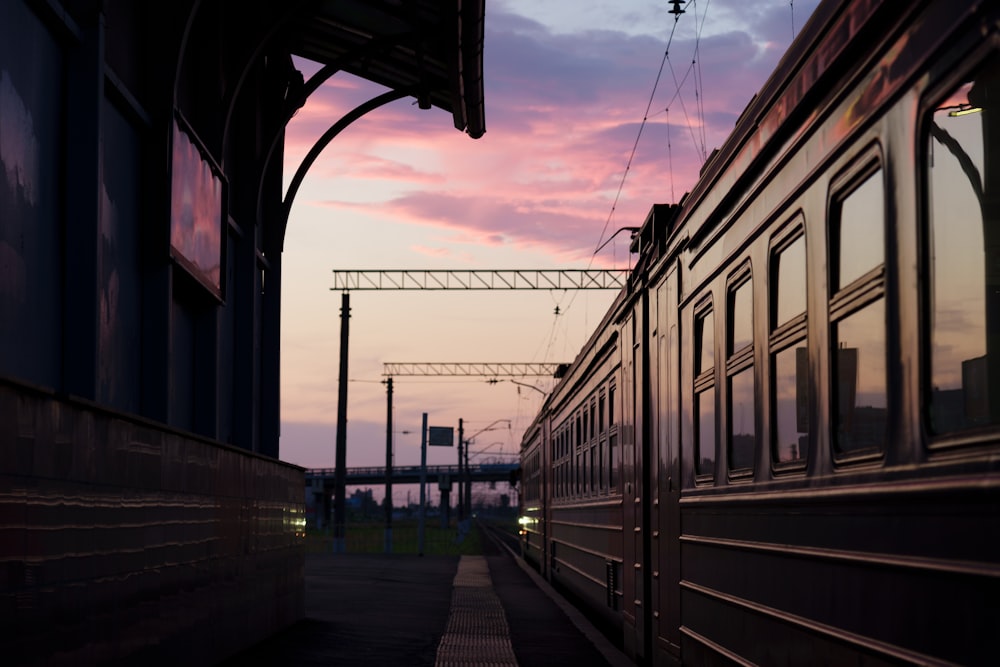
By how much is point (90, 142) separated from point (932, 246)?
5.66 meters

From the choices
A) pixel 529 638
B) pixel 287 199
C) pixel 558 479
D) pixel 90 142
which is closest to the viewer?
pixel 90 142

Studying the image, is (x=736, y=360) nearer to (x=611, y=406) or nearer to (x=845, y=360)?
(x=845, y=360)

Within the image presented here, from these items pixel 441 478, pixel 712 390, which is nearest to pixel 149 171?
pixel 712 390

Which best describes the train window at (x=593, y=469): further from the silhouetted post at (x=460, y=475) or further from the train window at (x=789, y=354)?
the silhouetted post at (x=460, y=475)

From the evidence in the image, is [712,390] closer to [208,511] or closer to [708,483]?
[708,483]

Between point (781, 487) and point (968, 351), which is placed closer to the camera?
point (968, 351)

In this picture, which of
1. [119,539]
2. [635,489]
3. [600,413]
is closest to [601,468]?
[600,413]

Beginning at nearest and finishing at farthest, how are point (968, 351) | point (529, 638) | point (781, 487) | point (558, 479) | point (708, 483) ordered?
point (968, 351) < point (781, 487) < point (708, 483) < point (529, 638) < point (558, 479)

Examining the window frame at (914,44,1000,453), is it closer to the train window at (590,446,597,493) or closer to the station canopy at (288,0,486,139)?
the station canopy at (288,0,486,139)

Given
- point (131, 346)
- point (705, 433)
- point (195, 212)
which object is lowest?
point (705, 433)

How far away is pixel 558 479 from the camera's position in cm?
2170

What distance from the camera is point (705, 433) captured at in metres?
7.77

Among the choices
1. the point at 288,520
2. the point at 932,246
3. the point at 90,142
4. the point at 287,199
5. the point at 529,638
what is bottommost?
the point at 529,638

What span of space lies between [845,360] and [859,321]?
21cm
